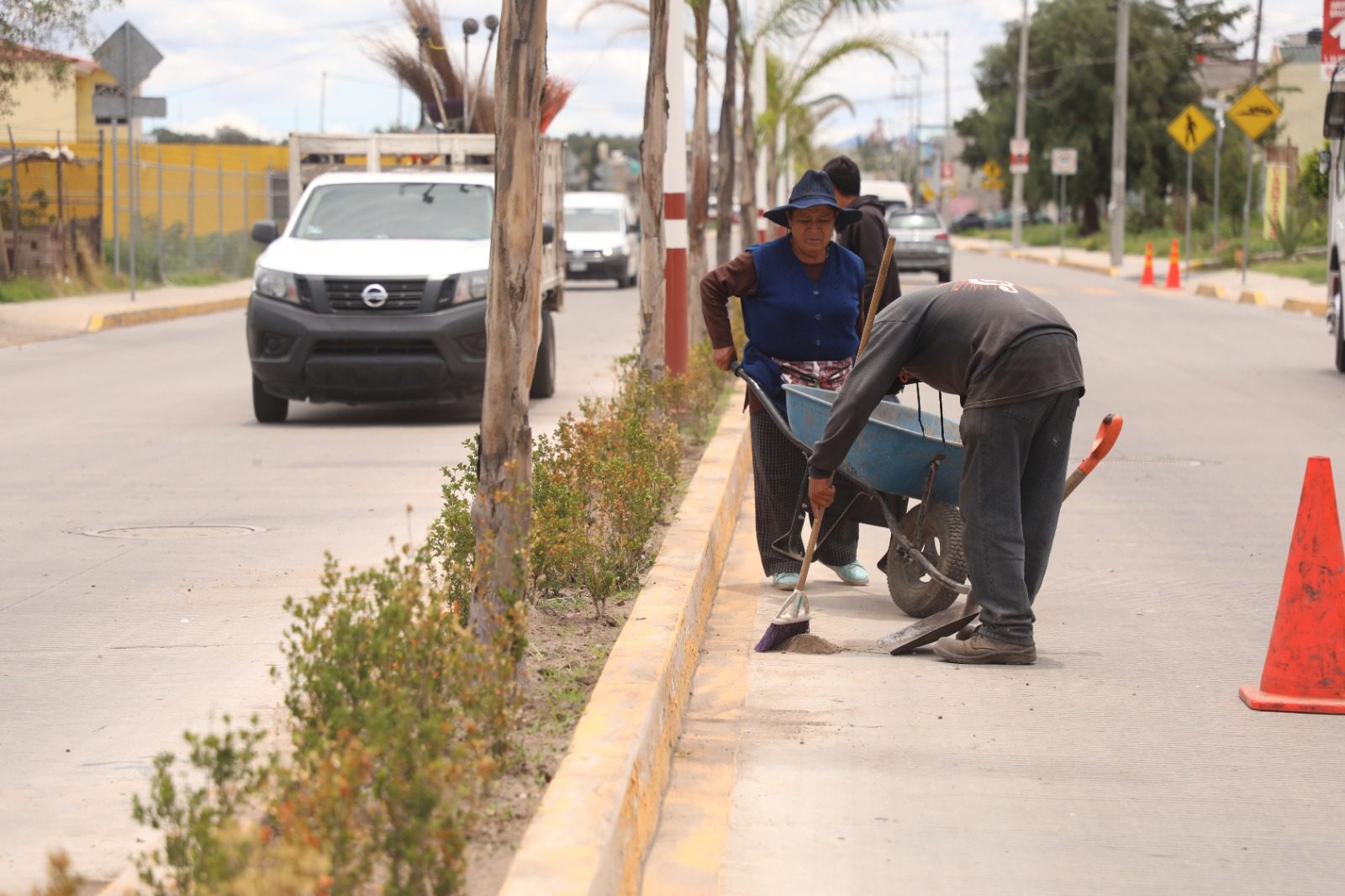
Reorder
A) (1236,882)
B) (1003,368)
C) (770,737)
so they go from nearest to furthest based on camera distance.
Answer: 1. (1236,882)
2. (770,737)
3. (1003,368)

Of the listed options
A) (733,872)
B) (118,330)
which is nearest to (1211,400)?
(733,872)

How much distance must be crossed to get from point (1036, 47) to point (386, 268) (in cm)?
5845

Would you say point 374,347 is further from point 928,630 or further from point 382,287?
point 928,630

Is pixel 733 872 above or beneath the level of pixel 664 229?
beneath

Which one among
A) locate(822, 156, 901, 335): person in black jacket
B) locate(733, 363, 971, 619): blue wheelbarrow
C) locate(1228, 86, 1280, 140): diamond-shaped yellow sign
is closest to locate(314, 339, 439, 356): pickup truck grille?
locate(822, 156, 901, 335): person in black jacket

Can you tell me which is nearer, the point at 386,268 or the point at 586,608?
the point at 586,608

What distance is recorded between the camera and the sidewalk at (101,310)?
76.0ft

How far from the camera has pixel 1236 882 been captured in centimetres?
452

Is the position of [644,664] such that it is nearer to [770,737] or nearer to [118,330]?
[770,737]

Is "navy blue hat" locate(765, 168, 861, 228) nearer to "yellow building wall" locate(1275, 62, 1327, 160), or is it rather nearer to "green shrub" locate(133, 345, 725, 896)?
"green shrub" locate(133, 345, 725, 896)

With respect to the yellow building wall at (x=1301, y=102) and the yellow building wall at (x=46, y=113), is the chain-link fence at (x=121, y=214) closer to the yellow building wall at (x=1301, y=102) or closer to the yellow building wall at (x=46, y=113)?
the yellow building wall at (x=46, y=113)

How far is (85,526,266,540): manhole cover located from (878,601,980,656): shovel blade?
12.4 ft

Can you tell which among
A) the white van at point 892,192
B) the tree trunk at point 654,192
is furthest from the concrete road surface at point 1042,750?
the white van at point 892,192

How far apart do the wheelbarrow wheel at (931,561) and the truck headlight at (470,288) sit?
6.65 m
